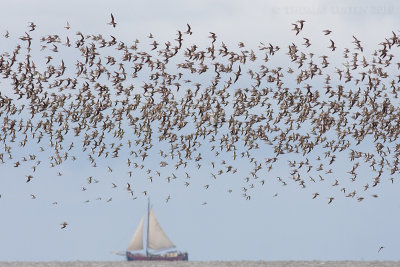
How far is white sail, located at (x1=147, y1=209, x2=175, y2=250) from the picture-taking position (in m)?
150

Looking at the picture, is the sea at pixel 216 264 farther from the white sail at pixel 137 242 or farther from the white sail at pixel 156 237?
the white sail at pixel 137 242

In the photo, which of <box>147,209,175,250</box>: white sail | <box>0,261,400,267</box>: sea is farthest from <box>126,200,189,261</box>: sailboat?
<box>0,261,400,267</box>: sea

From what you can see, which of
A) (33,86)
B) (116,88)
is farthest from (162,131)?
(33,86)

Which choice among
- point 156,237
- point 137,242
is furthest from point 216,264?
point 137,242

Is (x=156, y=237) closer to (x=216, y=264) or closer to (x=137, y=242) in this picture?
(x=137, y=242)

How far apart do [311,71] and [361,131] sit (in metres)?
6.22

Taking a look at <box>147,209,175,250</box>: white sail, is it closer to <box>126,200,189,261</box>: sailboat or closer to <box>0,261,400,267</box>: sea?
<box>126,200,189,261</box>: sailboat

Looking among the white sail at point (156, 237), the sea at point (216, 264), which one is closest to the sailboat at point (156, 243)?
the white sail at point (156, 237)

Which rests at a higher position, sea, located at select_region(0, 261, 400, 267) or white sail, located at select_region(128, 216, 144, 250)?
sea, located at select_region(0, 261, 400, 267)

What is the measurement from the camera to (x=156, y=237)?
497ft

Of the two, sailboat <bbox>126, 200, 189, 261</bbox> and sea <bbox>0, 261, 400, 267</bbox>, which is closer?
sea <bbox>0, 261, 400, 267</bbox>

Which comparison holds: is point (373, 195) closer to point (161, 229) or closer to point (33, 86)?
point (33, 86)

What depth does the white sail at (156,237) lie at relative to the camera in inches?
5901

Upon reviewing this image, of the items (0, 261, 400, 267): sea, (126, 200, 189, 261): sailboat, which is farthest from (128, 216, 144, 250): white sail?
(0, 261, 400, 267): sea
